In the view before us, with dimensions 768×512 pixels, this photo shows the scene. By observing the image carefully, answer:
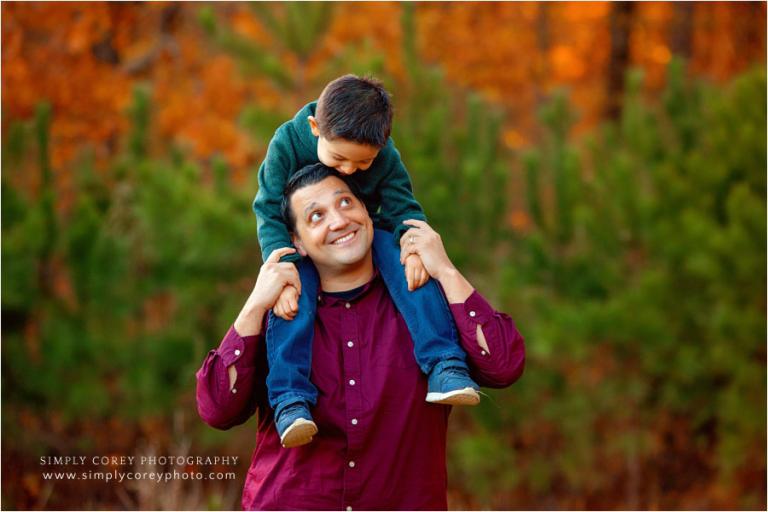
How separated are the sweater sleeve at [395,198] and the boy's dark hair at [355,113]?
247 mm

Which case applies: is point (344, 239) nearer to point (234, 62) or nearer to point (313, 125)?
point (313, 125)

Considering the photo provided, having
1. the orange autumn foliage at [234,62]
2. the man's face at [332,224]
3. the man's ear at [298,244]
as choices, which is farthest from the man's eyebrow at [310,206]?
the orange autumn foliage at [234,62]

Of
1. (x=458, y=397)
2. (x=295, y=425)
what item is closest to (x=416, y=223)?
(x=458, y=397)

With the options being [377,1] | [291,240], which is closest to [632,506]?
[291,240]

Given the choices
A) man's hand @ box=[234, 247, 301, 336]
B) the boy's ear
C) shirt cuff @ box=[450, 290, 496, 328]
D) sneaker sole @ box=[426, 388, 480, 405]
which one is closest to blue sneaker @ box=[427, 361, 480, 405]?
sneaker sole @ box=[426, 388, 480, 405]

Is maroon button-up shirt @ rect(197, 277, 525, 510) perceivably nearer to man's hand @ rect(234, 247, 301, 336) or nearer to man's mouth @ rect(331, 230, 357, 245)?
man's hand @ rect(234, 247, 301, 336)

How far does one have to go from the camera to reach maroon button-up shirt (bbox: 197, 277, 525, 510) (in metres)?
2.72

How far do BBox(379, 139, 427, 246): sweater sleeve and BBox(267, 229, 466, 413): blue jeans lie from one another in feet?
0.53

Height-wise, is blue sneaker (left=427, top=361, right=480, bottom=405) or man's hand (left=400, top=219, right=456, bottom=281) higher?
man's hand (left=400, top=219, right=456, bottom=281)

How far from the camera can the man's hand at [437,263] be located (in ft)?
9.21

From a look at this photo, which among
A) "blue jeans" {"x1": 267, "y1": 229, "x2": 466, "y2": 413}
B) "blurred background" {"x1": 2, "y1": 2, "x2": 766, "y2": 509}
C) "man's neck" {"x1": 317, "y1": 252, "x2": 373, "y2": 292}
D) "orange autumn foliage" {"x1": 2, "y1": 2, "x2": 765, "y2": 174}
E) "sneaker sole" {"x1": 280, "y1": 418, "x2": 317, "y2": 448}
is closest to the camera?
"sneaker sole" {"x1": 280, "y1": 418, "x2": 317, "y2": 448}

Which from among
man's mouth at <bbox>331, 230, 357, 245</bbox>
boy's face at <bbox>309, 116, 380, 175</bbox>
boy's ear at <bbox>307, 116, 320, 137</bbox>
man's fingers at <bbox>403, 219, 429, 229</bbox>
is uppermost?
boy's ear at <bbox>307, 116, 320, 137</bbox>

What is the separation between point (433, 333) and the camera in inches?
108

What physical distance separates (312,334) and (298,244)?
0.99ft
